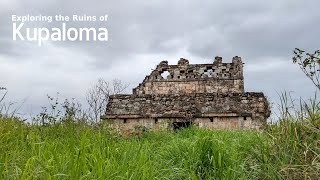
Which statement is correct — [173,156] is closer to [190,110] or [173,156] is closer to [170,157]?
[170,157]

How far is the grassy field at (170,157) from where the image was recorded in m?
3.95

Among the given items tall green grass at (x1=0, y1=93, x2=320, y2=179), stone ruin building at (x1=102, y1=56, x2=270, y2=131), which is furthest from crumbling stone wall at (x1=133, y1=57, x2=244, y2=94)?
tall green grass at (x1=0, y1=93, x2=320, y2=179)

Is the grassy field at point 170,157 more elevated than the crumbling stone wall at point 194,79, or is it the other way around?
the crumbling stone wall at point 194,79

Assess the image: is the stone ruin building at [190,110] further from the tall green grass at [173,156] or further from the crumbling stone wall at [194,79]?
the tall green grass at [173,156]

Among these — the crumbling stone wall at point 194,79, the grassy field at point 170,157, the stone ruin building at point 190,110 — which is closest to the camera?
the grassy field at point 170,157

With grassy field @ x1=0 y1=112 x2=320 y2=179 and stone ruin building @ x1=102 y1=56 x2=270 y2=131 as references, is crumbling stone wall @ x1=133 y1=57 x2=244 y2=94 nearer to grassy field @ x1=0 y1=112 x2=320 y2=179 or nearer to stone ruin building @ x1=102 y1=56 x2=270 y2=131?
stone ruin building @ x1=102 y1=56 x2=270 y2=131

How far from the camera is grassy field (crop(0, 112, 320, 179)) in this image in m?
3.95

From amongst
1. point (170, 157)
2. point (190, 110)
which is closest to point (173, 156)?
point (170, 157)

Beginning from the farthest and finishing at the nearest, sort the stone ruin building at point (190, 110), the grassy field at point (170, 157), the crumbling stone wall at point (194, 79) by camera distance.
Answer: the crumbling stone wall at point (194, 79) < the stone ruin building at point (190, 110) < the grassy field at point (170, 157)

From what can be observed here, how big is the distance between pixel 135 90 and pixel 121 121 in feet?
13.5

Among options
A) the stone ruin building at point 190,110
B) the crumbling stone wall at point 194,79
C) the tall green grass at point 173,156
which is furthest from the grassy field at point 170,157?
the crumbling stone wall at point 194,79

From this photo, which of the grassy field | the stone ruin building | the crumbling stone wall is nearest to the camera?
the grassy field

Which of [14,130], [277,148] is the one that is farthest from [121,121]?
[277,148]

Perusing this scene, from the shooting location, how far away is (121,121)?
53.3 ft
